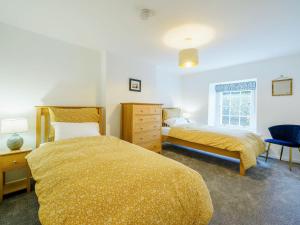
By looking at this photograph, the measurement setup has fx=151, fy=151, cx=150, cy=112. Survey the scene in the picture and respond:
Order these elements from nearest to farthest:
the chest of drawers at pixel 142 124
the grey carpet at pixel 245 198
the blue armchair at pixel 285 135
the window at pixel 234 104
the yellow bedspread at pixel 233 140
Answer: the grey carpet at pixel 245 198
the yellow bedspread at pixel 233 140
the blue armchair at pixel 285 135
the chest of drawers at pixel 142 124
the window at pixel 234 104

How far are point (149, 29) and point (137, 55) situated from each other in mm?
1205

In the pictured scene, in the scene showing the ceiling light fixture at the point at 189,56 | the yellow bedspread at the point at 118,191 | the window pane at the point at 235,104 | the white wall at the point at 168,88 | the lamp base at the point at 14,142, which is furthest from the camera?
the white wall at the point at 168,88

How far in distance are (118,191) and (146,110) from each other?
2382 millimetres

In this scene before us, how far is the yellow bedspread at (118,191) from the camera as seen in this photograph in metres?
0.83

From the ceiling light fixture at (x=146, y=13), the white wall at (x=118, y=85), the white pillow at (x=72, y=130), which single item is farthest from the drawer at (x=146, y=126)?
the ceiling light fixture at (x=146, y=13)

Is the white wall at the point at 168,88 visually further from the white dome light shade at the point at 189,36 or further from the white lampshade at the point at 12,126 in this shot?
the white lampshade at the point at 12,126

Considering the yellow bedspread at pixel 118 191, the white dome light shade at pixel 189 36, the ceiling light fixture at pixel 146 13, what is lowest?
the yellow bedspread at pixel 118 191

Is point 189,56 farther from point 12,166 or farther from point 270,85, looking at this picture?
point 12,166

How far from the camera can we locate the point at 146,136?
3.28 m

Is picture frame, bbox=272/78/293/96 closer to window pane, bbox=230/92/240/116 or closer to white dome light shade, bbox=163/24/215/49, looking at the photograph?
window pane, bbox=230/92/240/116

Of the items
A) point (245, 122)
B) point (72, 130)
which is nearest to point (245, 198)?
point (72, 130)

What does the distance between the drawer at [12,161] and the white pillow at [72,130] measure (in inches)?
17.0

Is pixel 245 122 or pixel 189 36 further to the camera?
pixel 245 122

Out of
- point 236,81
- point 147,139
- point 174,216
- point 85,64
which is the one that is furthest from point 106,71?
point 236,81
